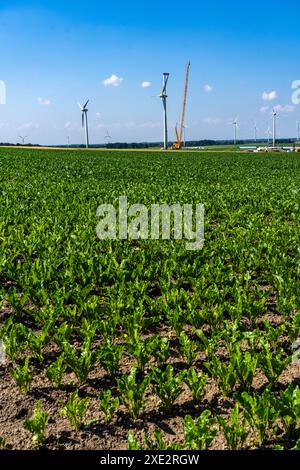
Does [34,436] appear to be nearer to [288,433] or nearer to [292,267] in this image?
[288,433]

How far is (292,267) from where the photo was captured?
802 cm

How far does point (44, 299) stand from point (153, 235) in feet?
16.3

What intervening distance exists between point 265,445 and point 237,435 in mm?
300

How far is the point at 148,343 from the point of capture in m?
4.86

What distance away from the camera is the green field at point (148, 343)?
3754mm

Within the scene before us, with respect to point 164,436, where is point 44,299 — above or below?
above

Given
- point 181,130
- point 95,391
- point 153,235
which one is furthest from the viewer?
point 181,130

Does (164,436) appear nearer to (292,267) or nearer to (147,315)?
(147,315)

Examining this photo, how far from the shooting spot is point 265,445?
143 inches

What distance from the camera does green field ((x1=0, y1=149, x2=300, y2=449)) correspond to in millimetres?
3754

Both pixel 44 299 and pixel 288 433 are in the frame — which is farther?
pixel 44 299
